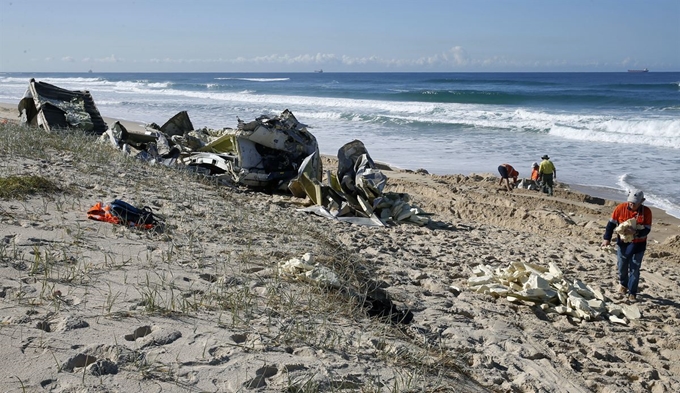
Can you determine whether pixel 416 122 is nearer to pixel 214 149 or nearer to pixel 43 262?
pixel 214 149

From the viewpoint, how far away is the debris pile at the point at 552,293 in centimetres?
587

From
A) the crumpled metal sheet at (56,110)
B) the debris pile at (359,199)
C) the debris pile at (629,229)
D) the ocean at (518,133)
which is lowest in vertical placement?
the ocean at (518,133)

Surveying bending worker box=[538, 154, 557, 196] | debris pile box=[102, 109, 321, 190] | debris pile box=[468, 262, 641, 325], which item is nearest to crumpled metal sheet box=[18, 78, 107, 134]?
debris pile box=[102, 109, 321, 190]

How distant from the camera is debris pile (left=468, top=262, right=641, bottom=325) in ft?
19.2

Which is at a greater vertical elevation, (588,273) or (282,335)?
(282,335)

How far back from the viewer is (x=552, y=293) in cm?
604

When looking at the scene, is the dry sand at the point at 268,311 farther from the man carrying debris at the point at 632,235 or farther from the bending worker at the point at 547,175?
the bending worker at the point at 547,175

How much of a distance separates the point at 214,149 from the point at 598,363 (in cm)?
825

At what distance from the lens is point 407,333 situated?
481 cm

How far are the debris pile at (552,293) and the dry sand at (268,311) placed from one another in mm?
128

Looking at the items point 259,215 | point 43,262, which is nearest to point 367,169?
point 259,215

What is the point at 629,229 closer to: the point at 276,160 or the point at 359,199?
the point at 359,199

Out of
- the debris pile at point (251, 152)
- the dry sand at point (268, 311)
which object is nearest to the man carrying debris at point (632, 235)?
the dry sand at point (268, 311)

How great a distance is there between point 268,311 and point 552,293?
9.94ft
